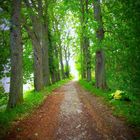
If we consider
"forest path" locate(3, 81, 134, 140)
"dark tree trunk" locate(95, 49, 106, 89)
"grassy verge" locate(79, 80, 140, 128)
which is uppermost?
"dark tree trunk" locate(95, 49, 106, 89)

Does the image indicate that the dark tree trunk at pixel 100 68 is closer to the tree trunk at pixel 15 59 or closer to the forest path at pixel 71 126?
the forest path at pixel 71 126

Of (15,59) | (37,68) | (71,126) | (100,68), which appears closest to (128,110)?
(71,126)

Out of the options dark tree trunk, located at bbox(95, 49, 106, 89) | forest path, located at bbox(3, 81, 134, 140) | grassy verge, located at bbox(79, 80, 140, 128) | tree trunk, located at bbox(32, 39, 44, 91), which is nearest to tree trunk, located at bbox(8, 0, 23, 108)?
forest path, located at bbox(3, 81, 134, 140)

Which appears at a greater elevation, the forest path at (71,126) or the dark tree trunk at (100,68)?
the dark tree trunk at (100,68)

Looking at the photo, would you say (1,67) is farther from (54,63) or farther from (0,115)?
(54,63)

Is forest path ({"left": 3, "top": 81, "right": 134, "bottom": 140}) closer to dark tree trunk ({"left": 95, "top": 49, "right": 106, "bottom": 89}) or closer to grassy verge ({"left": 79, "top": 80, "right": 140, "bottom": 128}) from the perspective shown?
grassy verge ({"left": 79, "top": 80, "right": 140, "bottom": 128})

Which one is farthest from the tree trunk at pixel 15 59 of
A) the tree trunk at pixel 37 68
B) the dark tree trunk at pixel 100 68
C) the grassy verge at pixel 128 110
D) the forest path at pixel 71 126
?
the dark tree trunk at pixel 100 68

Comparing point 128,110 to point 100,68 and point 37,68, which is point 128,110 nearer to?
point 100,68

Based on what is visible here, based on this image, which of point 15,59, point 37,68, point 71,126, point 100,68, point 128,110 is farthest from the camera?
point 37,68

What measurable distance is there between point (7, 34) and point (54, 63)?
18.6 metres

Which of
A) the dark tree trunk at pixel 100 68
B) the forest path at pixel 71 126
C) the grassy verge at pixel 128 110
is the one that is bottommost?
the forest path at pixel 71 126

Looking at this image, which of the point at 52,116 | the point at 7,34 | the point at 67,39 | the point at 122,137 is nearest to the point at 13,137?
the point at 52,116

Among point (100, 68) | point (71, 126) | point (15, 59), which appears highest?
point (15, 59)

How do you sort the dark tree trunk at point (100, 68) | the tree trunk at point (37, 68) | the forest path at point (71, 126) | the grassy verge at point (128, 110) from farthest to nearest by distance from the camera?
1. the tree trunk at point (37, 68)
2. the dark tree trunk at point (100, 68)
3. the grassy verge at point (128, 110)
4. the forest path at point (71, 126)
